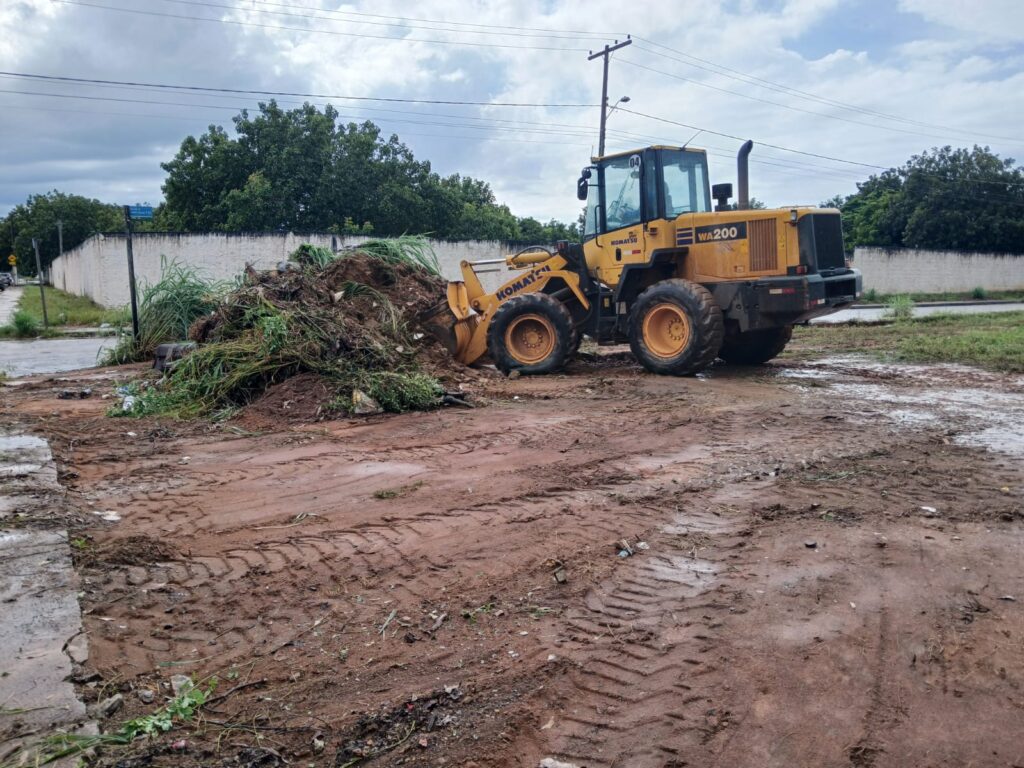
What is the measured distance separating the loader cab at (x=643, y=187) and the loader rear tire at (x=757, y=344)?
1961mm

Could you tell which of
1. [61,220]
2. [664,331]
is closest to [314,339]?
[664,331]

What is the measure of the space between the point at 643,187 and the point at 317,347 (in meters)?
4.95

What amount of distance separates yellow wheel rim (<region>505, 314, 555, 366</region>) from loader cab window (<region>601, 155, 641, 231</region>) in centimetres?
171

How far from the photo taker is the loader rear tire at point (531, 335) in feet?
39.9

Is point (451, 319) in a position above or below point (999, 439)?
above

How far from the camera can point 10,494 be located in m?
5.72

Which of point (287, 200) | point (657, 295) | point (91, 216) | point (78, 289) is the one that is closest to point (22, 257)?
point (91, 216)

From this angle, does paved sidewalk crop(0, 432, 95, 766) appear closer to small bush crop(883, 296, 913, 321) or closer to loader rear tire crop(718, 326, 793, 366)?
loader rear tire crop(718, 326, 793, 366)

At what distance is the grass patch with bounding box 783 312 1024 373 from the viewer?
12992 mm

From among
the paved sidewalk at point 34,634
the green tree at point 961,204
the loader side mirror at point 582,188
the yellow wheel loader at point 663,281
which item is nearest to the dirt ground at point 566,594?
the paved sidewalk at point 34,634

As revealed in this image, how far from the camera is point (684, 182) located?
1188 cm

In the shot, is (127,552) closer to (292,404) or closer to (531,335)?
(292,404)

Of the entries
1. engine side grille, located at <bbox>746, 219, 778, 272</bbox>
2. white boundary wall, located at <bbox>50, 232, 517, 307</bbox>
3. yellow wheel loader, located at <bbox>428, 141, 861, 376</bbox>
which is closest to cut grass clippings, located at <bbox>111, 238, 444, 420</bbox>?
yellow wheel loader, located at <bbox>428, 141, 861, 376</bbox>

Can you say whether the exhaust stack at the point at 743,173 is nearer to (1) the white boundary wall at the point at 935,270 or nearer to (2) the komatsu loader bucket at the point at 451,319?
(2) the komatsu loader bucket at the point at 451,319
